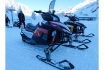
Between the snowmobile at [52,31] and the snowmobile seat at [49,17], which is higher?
the snowmobile seat at [49,17]

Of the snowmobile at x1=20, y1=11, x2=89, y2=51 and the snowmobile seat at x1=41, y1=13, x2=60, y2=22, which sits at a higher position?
the snowmobile seat at x1=41, y1=13, x2=60, y2=22

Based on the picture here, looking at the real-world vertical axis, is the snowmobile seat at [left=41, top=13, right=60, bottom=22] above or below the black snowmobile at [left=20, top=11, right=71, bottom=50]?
above

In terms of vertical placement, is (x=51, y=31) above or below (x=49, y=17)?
Answer: below

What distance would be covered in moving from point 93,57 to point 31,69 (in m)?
1.11

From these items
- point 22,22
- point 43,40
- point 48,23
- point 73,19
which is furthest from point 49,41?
point 22,22

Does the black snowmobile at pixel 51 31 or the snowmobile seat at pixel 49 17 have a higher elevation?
the snowmobile seat at pixel 49 17

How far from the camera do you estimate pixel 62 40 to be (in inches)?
104

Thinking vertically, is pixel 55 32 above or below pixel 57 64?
above

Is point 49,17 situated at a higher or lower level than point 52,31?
higher

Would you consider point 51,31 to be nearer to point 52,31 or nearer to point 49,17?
point 52,31

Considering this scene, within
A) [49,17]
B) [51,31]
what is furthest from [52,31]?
[49,17]
